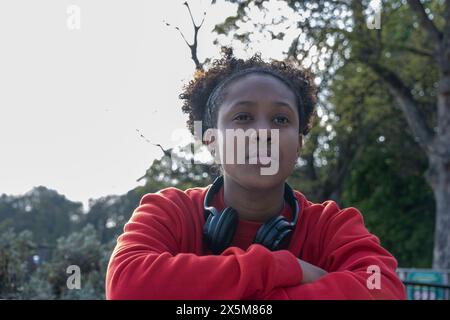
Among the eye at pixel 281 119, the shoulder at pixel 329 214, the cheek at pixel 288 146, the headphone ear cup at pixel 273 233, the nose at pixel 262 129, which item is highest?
the eye at pixel 281 119

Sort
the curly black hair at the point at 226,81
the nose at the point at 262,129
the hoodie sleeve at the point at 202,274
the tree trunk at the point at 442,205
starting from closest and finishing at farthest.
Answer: the hoodie sleeve at the point at 202,274 < the nose at the point at 262,129 < the curly black hair at the point at 226,81 < the tree trunk at the point at 442,205

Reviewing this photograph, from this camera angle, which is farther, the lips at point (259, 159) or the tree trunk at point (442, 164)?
the tree trunk at point (442, 164)

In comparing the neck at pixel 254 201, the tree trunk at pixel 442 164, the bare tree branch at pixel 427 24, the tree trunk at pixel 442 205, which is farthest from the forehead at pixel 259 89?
the tree trunk at pixel 442 205

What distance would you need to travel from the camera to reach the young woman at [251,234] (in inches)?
58.7

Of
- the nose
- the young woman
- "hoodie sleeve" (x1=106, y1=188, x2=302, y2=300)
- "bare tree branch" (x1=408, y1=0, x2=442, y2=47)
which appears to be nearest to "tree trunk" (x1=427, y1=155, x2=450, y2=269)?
"bare tree branch" (x1=408, y1=0, x2=442, y2=47)

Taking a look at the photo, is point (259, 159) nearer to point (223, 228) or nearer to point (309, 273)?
point (223, 228)

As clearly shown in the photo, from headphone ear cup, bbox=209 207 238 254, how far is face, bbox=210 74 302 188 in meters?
0.10

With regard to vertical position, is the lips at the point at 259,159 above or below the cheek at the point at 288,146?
below

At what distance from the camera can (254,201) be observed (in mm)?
1881

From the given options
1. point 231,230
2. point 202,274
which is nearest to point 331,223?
point 231,230

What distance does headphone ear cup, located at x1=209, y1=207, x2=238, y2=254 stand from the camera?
71.4 inches

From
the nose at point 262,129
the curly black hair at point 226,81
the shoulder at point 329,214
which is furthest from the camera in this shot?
the curly black hair at point 226,81

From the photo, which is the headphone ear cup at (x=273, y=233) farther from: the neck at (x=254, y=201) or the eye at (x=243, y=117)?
the eye at (x=243, y=117)
